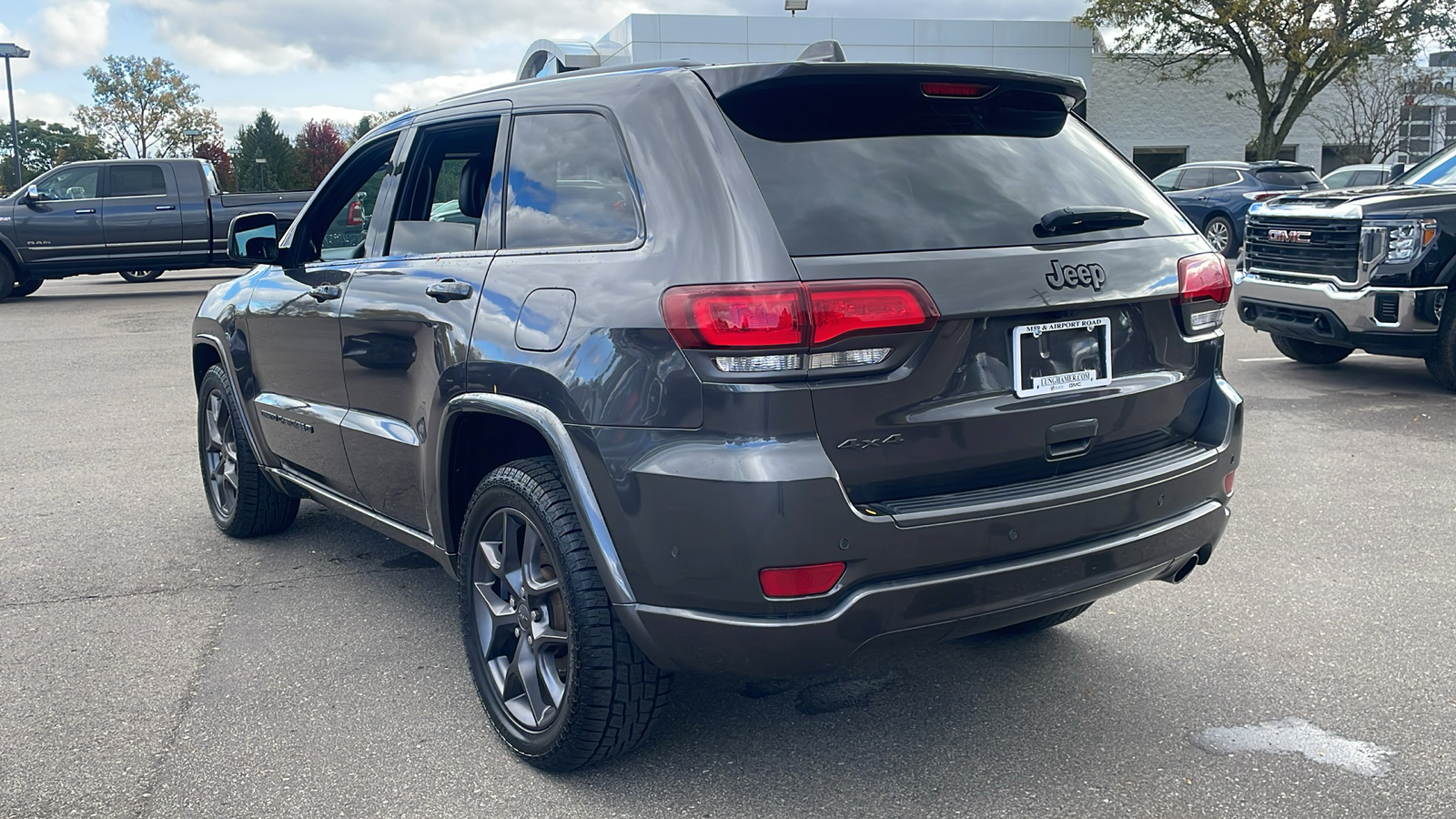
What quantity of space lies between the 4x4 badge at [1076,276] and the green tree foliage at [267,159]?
61.5 meters

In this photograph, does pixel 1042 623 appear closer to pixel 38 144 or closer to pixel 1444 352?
pixel 1444 352

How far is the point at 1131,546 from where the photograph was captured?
297cm

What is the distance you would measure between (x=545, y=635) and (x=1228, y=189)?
21214 millimetres

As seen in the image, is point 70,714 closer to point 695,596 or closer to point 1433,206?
point 695,596

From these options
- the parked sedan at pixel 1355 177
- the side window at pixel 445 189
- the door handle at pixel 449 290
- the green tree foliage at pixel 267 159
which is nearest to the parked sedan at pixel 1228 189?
the parked sedan at pixel 1355 177

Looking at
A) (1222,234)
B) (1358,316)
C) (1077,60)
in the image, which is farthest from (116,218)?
(1077,60)

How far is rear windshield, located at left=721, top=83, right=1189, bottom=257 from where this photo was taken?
274 centimetres

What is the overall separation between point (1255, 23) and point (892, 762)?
36756mm

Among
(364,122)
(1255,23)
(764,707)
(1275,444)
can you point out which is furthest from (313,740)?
(364,122)

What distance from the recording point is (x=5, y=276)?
695 inches

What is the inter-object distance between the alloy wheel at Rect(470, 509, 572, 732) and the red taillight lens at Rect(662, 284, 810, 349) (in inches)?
27.9

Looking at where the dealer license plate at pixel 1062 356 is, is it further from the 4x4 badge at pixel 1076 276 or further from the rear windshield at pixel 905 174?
the rear windshield at pixel 905 174

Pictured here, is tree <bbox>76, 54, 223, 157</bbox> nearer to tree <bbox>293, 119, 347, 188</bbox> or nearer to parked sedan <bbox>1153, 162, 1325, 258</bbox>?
tree <bbox>293, 119, 347, 188</bbox>

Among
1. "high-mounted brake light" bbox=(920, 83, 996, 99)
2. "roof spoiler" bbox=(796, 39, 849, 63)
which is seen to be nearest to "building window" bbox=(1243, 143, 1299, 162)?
"high-mounted brake light" bbox=(920, 83, 996, 99)
